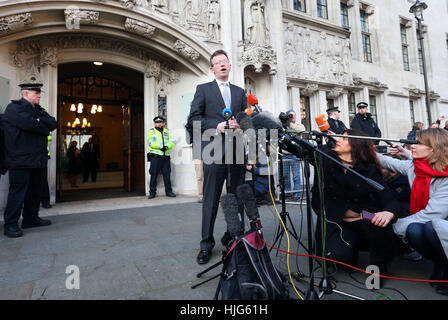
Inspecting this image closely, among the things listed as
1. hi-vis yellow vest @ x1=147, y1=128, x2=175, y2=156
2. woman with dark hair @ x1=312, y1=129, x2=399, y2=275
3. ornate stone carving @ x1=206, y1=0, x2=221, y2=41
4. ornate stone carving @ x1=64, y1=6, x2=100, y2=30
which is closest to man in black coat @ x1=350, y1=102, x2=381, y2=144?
ornate stone carving @ x1=206, y1=0, x2=221, y2=41

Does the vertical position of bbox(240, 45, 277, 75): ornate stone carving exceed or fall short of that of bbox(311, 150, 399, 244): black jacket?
it exceeds it

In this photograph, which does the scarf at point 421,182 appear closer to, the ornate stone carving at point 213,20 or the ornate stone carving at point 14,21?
the ornate stone carving at point 213,20

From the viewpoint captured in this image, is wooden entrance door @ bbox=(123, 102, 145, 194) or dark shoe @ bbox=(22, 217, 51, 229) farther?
wooden entrance door @ bbox=(123, 102, 145, 194)

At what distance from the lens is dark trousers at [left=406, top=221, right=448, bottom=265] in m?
1.96

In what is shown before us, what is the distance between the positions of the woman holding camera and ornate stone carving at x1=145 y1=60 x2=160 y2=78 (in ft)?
21.9

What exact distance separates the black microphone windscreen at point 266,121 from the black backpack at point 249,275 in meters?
0.73

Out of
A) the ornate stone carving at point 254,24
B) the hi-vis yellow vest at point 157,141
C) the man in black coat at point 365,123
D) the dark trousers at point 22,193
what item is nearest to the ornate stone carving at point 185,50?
the ornate stone carving at point 254,24

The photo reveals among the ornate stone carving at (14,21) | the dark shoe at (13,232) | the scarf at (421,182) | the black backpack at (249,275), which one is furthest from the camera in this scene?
the ornate stone carving at (14,21)

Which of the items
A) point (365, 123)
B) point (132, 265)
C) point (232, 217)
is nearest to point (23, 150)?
point (132, 265)

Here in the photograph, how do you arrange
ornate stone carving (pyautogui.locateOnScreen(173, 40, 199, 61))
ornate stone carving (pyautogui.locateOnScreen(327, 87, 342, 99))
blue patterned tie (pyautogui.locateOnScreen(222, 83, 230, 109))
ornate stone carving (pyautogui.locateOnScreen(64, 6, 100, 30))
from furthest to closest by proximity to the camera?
ornate stone carving (pyautogui.locateOnScreen(327, 87, 342, 99))
ornate stone carving (pyautogui.locateOnScreen(173, 40, 199, 61))
ornate stone carving (pyautogui.locateOnScreen(64, 6, 100, 30))
blue patterned tie (pyautogui.locateOnScreen(222, 83, 230, 109))

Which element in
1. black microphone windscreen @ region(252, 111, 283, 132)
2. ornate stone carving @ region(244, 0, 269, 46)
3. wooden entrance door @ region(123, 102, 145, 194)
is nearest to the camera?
black microphone windscreen @ region(252, 111, 283, 132)

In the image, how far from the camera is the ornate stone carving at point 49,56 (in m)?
6.11

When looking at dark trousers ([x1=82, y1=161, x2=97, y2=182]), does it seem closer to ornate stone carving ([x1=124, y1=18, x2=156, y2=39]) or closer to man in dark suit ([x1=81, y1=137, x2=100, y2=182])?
man in dark suit ([x1=81, y1=137, x2=100, y2=182])

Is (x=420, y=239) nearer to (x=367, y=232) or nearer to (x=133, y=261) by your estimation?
(x=367, y=232)
